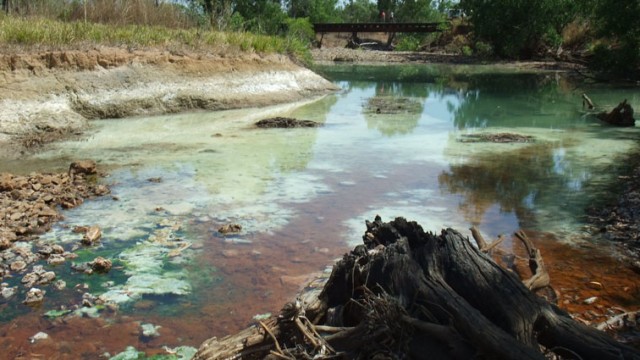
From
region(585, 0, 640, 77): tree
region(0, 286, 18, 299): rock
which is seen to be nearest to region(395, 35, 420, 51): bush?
region(585, 0, 640, 77): tree

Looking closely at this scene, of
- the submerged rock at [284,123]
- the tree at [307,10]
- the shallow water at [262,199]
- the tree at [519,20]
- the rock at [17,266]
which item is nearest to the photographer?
the shallow water at [262,199]

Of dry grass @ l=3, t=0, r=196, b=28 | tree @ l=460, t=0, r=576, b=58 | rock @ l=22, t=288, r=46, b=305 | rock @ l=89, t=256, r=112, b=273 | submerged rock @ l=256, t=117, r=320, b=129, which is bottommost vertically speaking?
rock @ l=22, t=288, r=46, b=305

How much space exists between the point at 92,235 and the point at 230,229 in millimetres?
1342

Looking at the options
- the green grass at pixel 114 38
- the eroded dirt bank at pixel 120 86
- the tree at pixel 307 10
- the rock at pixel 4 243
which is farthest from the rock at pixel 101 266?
the tree at pixel 307 10

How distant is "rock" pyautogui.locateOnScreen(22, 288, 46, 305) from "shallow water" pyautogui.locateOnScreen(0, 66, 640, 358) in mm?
83

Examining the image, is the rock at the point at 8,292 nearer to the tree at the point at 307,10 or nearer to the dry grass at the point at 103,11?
the dry grass at the point at 103,11

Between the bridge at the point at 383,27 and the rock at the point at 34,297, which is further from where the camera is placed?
the bridge at the point at 383,27

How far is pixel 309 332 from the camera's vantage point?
9.62 feet

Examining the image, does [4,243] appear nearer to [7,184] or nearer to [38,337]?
[38,337]

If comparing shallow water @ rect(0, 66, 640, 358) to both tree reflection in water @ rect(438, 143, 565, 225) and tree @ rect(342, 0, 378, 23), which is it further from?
tree @ rect(342, 0, 378, 23)

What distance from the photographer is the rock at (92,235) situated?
549 cm

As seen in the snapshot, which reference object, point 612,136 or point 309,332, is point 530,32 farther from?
point 309,332

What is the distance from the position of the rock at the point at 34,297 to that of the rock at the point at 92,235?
1.07 metres

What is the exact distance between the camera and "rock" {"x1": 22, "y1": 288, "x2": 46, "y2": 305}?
14.1 ft
